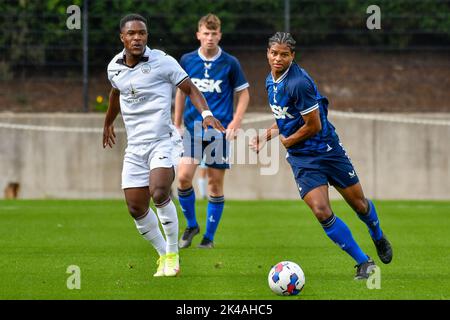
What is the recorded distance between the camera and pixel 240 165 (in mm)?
18859

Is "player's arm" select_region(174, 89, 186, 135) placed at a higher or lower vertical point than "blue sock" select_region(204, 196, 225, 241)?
higher

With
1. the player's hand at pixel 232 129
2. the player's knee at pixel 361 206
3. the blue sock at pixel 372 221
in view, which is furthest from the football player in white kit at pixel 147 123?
the player's hand at pixel 232 129

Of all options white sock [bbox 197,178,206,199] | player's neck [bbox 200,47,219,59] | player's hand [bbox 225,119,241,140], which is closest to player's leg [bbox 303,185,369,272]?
player's hand [bbox 225,119,241,140]

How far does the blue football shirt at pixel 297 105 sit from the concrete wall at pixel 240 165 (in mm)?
9589

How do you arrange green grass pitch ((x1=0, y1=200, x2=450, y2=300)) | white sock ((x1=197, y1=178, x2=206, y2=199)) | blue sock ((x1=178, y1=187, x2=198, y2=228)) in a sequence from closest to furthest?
1. green grass pitch ((x1=0, y1=200, x2=450, y2=300))
2. blue sock ((x1=178, y1=187, x2=198, y2=228))
3. white sock ((x1=197, y1=178, x2=206, y2=199))

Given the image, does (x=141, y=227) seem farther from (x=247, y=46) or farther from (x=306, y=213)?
(x=247, y=46)

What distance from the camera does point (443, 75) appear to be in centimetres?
2056

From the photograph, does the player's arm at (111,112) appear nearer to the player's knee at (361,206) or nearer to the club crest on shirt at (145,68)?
the club crest on shirt at (145,68)

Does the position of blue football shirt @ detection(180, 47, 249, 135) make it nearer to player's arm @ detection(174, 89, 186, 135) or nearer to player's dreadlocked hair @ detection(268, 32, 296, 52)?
player's arm @ detection(174, 89, 186, 135)

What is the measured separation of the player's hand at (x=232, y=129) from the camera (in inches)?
448

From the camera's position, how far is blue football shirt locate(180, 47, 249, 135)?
12.0 metres

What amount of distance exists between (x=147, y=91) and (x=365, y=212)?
83.1 inches

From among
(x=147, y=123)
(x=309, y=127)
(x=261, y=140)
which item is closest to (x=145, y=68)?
(x=147, y=123)

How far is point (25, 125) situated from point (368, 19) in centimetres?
648
